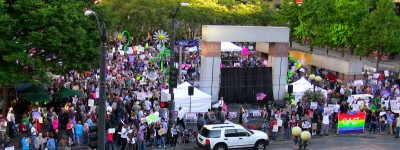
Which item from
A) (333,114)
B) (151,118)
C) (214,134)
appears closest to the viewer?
(214,134)

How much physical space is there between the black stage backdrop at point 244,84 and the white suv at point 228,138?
394 inches

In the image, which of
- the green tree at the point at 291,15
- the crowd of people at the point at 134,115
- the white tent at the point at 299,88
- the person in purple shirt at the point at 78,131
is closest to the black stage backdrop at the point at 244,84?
the white tent at the point at 299,88

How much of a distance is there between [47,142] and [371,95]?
2162 cm

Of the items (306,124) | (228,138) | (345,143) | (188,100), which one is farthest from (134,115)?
(345,143)

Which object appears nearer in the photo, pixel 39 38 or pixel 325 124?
pixel 39 38

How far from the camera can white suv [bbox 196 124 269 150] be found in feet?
81.5

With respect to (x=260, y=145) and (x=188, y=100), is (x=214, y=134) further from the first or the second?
(x=188, y=100)

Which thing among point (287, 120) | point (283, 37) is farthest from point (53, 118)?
point (283, 37)

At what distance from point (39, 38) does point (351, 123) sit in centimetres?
1695

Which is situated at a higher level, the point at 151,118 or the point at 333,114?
the point at 151,118

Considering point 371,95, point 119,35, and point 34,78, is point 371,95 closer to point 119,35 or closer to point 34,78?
point 34,78

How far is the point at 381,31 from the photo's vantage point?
52000 millimetres


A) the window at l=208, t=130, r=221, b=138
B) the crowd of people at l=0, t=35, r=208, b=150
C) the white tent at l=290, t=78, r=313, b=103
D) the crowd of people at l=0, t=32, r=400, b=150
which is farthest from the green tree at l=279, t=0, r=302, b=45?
the window at l=208, t=130, r=221, b=138

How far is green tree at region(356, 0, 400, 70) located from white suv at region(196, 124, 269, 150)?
97.2ft
